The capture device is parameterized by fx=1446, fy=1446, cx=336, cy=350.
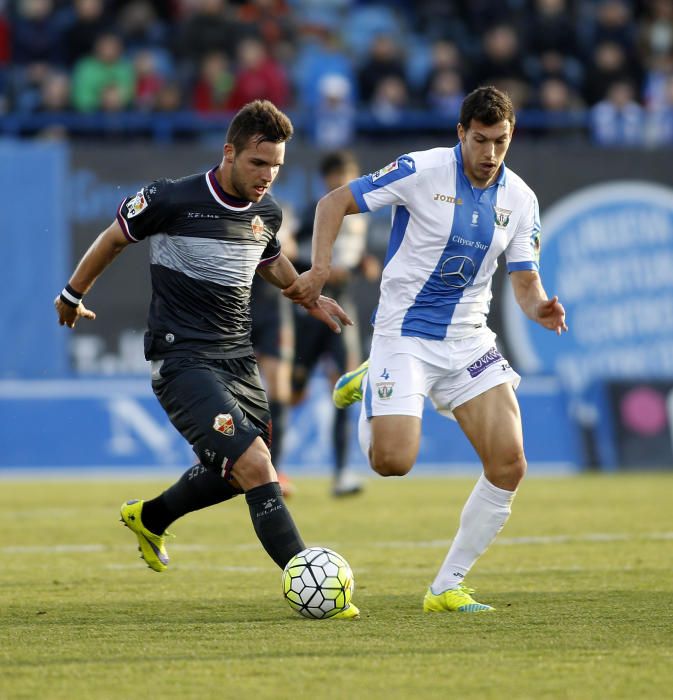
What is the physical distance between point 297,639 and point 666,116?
1298cm

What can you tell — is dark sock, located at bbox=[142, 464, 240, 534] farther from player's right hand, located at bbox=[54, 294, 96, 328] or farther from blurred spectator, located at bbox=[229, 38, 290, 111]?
blurred spectator, located at bbox=[229, 38, 290, 111]

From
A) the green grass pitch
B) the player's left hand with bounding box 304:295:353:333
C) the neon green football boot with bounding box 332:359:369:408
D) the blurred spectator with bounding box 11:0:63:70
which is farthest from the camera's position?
the blurred spectator with bounding box 11:0:63:70

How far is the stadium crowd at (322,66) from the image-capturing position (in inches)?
655

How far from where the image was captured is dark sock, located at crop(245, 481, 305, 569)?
620 cm

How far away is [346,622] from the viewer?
5.89m

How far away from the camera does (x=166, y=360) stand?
6.57 meters

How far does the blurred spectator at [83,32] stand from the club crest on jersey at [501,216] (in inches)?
452

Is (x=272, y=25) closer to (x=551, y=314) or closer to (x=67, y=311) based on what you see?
(x=67, y=311)

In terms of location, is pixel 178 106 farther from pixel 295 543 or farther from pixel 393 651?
pixel 393 651

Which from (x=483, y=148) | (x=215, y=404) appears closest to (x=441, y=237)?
(x=483, y=148)

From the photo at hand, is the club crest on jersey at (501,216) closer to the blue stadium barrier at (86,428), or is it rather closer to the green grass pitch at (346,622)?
the green grass pitch at (346,622)

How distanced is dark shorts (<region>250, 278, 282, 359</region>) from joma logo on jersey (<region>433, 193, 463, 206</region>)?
5.12 m

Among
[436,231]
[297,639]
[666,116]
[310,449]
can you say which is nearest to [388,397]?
[436,231]

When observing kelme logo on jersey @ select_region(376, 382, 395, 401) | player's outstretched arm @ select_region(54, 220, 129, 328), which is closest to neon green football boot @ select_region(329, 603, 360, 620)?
kelme logo on jersey @ select_region(376, 382, 395, 401)
